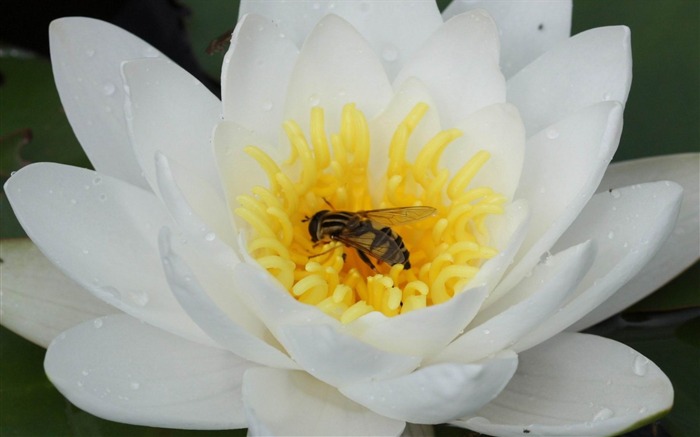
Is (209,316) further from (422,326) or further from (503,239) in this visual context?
(503,239)

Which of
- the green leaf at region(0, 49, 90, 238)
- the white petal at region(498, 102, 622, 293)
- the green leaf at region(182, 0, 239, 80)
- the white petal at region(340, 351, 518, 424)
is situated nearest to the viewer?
the white petal at region(340, 351, 518, 424)

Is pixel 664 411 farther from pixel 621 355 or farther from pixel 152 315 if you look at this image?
Result: pixel 152 315

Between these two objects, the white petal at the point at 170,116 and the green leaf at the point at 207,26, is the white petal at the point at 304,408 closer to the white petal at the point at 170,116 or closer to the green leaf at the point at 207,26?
the white petal at the point at 170,116

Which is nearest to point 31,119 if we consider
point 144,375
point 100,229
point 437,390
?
point 100,229

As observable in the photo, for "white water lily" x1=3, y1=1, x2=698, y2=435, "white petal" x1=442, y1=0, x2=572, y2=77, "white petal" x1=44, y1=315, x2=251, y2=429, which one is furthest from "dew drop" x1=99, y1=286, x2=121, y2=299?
"white petal" x1=442, y1=0, x2=572, y2=77

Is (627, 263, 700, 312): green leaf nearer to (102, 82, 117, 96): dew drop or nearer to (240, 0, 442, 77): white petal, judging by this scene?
(240, 0, 442, 77): white petal

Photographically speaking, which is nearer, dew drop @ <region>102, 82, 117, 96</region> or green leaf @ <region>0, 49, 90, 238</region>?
dew drop @ <region>102, 82, 117, 96</region>

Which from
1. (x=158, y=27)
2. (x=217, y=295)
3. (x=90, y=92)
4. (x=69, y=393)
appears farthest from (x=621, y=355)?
(x=158, y=27)
